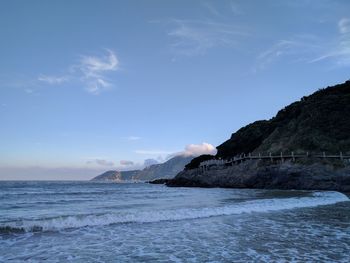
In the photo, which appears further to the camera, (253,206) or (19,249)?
(253,206)

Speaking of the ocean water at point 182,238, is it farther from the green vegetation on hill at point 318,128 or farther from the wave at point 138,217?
the green vegetation on hill at point 318,128

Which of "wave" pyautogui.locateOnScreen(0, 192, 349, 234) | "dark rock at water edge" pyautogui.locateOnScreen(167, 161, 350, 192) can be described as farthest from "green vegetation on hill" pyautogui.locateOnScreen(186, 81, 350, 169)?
"wave" pyautogui.locateOnScreen(0, 192, 349, 234)

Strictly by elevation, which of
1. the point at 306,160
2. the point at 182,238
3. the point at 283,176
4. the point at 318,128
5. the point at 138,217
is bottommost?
the point at 182,238

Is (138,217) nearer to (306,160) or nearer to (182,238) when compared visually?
(182,238)

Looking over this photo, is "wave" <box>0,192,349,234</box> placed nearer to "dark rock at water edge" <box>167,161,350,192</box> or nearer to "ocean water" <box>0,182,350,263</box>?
"ocean water" <box>0,182,350,263</box>

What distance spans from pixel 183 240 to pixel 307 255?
4.29 m

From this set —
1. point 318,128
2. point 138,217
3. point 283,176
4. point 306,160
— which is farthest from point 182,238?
point 318,128

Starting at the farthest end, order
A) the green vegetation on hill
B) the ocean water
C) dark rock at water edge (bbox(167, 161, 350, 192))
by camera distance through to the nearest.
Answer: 1. the green vegetation on hill
2. dark rock at water edge (bbox(167, 161, 350, 192))
3. the ocean water

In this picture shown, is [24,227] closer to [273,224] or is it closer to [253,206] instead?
[273,224]

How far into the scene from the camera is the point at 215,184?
201ft


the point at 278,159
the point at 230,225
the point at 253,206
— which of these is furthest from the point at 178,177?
the point at 230,225

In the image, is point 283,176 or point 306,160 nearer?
point 306,160

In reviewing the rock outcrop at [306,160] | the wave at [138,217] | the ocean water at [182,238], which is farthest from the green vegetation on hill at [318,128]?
the ocean water at [182,238]

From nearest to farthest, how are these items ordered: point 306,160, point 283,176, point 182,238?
1. point 182,238
2. point 306,160
3. point 283,176
